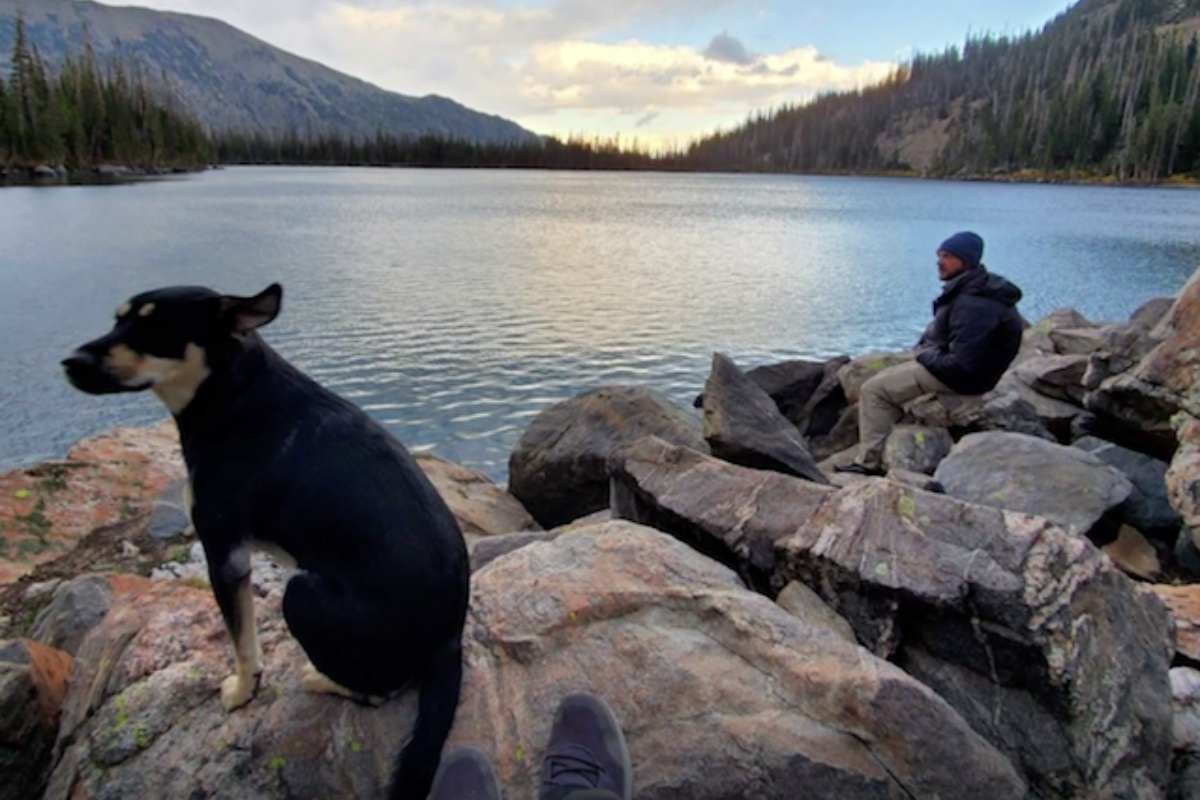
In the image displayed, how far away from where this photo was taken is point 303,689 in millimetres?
3334

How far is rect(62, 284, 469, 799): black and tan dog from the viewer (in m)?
2.94

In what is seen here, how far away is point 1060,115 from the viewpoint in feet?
405

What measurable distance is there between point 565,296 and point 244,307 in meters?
20.6

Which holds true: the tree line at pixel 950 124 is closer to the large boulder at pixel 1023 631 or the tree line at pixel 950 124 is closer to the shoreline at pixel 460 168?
the shoreline at pixel 460 168

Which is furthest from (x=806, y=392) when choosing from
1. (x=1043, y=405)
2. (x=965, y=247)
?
(x=965, y=247)

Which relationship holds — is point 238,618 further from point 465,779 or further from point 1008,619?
point 1008,619

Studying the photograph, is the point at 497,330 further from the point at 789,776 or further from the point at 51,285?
the point at 789,776

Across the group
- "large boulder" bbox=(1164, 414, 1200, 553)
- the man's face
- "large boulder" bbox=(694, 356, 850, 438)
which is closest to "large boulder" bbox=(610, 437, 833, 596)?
"large boulder" bbox=(1164, 414, 1200, 553)

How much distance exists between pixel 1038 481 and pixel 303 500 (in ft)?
21.8

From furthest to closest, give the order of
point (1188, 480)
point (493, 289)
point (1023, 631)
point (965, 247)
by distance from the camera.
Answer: point (493, 289) → point (965, 247) → point (1188, 480) → point (1023, 631)

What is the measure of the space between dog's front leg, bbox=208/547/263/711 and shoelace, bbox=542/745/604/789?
1.41 m

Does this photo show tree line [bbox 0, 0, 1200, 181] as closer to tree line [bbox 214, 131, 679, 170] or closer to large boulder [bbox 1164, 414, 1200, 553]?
tree line [bbox 214, 131, 679, 170]

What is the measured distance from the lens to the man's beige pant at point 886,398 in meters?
9.28

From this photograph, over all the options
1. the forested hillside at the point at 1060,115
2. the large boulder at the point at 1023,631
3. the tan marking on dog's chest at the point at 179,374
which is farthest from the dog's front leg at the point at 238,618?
the forested hillside at the point at 1060,115
